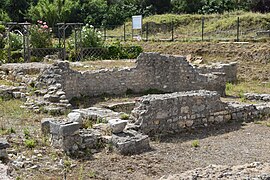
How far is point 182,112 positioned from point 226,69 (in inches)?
384

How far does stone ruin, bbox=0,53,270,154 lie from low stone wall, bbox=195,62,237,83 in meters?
0.05

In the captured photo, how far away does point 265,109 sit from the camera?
1490 cm

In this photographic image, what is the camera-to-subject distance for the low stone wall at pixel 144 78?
60.2ft

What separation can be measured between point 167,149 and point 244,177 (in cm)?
447

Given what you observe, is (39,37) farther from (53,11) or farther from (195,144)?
(53,11)

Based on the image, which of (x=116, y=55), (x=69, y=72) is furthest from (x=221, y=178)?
(x=116, y=55)

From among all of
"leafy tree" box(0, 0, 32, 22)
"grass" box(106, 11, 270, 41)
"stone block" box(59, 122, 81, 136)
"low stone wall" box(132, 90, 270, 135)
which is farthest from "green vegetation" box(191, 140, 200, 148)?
"leafy tree" box(0, 0, 32, 22)

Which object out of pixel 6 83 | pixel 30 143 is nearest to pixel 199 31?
pixel 6 83

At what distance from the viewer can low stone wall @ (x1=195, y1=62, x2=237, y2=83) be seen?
21.6m

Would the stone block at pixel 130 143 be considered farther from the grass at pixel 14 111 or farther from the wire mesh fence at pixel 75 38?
the wire mesh fence at pixel 75 38

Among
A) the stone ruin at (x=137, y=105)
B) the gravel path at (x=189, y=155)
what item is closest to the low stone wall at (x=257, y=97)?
the stone ruin at (x=137, y=105)

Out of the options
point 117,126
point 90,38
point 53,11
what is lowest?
point 117,126

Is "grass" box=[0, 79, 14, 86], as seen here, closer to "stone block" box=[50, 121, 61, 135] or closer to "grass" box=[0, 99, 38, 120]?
"grass" box=[0, 99, 38, 120]

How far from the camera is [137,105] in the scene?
1276 centimetres
